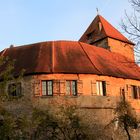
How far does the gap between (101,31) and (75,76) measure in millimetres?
13444

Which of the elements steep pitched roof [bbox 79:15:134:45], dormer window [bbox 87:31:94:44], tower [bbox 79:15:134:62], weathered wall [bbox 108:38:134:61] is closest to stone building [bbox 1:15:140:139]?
weathered wall [bbox 108:38:134:61]

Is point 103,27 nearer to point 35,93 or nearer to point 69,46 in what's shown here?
point 69,46

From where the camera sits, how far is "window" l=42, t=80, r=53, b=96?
26.8 metres

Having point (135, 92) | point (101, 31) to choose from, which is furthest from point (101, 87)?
point (101, 31)

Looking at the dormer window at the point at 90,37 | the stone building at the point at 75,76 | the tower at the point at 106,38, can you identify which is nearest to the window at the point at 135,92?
the stone building at the point at 75,76

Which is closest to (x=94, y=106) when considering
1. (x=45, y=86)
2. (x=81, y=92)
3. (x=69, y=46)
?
(x=81, y=92)

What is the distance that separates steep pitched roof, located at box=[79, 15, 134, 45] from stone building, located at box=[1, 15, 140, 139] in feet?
21.7

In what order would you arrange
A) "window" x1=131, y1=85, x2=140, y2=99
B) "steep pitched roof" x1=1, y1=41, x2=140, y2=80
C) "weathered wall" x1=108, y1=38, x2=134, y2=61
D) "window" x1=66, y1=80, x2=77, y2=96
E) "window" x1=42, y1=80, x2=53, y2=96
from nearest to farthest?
1. "window" x1=42, y1=80, x2=53, y2=96
2. "window" x1=66, y1=80, x2=77, y2=96
3. "steep pitched roof" x1=1, y1=41, x2=140, y2=80
4. "window" x1=131, y1=85, x2=140, y2=99
5. "weathered wall" x1=108, y1=38, x2=134, y2=61

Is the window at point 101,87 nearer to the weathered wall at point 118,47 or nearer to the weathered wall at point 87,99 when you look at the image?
the weathered wall at point 87,99

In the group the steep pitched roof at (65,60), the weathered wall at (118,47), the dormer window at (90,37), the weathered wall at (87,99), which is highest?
the dormer window at (90,37)

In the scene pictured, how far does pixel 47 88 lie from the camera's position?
2689cm

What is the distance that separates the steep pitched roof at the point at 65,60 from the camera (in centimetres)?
2758

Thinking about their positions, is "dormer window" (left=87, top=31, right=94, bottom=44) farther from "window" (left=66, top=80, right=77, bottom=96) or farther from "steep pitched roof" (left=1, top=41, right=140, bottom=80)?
"window" (left=66, top=80, right=77, bottom=96)

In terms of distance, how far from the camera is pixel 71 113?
20750 mm
